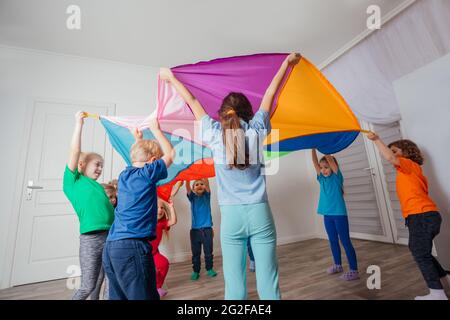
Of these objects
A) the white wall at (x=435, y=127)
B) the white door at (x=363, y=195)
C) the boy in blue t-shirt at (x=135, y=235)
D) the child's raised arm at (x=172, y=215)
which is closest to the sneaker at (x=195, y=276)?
the child's raised arm at (x=172, y=215)

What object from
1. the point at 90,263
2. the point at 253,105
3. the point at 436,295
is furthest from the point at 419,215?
the point at 90,263

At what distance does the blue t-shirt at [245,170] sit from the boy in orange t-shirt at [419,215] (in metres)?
1.02

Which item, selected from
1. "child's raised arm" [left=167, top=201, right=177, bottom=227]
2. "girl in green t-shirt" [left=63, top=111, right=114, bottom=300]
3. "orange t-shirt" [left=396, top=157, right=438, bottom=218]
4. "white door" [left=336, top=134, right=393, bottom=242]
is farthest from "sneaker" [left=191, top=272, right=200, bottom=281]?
"white door" [left=336, top=134, right=393, bottom=242]

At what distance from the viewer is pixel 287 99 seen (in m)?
1.66

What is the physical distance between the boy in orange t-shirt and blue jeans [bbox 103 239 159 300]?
1595 mm

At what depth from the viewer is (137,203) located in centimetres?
105

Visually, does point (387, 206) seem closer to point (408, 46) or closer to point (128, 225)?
point (408, 46)

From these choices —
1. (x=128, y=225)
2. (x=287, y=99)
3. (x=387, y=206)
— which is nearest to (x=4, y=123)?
(x=128, y=225)

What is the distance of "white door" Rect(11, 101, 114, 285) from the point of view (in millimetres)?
2406

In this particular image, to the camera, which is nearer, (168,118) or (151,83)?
(168,118)

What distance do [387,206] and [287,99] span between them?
245cm

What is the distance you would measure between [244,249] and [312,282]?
139cm

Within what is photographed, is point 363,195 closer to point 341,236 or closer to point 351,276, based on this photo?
point 341,236

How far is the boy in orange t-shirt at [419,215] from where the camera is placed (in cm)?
147
